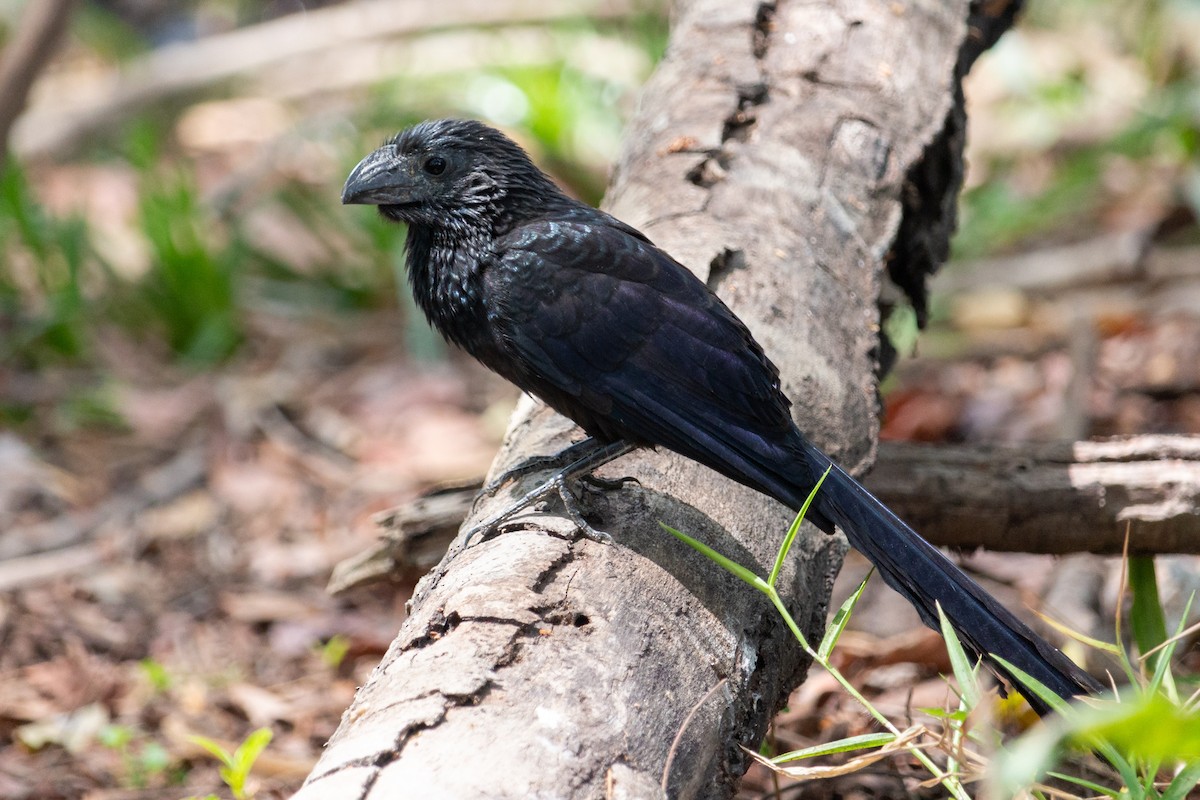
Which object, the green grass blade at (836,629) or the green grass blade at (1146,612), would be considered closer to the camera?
the green grass blade at (836,629)

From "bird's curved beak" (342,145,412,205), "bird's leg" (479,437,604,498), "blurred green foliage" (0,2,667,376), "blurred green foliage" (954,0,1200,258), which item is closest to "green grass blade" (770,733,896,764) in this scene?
"bird's leg" (479,437,604,498)

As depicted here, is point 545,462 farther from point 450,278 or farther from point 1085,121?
point 1085,121

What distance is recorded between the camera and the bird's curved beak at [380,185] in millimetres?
2842

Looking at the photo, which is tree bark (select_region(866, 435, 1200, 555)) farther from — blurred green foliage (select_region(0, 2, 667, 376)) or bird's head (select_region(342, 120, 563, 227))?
blurred green foliage (select_region(0, 2, 667, 376))

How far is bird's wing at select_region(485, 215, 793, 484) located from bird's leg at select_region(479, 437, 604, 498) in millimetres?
94

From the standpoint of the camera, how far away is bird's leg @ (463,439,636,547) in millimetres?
2094

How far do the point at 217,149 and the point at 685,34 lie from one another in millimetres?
5086

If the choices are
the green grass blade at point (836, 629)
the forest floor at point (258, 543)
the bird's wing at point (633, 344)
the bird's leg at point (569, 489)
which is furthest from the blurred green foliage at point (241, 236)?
the green grass blade at point (836, 629)

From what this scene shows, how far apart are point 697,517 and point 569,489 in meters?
0.25

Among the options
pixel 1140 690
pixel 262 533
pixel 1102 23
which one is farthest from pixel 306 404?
pixel 1102 23

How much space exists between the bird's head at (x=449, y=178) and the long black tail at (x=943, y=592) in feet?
3.30

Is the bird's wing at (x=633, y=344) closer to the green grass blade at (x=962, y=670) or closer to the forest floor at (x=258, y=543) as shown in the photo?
the green grass blade at (x=962, y=670)

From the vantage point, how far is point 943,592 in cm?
211

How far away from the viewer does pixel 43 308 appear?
5375 mm
